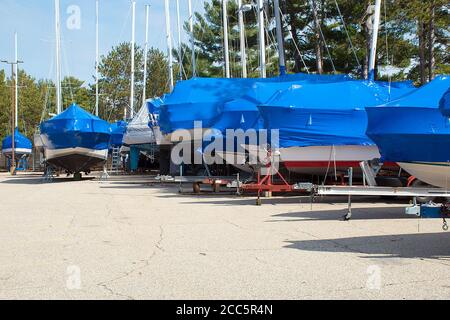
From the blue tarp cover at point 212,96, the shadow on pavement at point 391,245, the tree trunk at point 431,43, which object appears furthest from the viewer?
the tree trunk at point 431,43

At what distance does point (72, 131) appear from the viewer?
28344 mm

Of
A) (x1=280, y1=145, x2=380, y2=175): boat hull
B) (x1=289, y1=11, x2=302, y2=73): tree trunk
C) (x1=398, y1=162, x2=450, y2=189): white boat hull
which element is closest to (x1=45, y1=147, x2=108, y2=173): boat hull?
(x1=289, y1=11, x2=302, y2=73): tree trunk

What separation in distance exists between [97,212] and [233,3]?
30896 millimetres

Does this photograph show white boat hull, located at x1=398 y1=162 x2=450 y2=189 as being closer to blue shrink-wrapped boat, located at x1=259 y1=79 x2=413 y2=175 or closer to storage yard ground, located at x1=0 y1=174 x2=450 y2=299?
storage yard ground, located at x1=0 y1=174 x2=450 y2=299

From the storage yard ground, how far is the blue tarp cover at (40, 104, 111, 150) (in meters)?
14.7

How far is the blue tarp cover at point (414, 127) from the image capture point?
10586mm

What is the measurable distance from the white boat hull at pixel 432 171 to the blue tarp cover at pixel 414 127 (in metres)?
0.10

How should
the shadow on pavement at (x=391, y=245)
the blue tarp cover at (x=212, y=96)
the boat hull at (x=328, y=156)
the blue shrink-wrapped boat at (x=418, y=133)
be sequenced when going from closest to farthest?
the shadow on pavement at (x=391, y=245), the blue shrink-wrapped boat at (x=418, y=133), the boat hull at (x=328, y=156), the blue tarp cover at (x=212, y=96)

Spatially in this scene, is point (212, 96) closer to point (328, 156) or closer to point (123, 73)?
point (328, 156)

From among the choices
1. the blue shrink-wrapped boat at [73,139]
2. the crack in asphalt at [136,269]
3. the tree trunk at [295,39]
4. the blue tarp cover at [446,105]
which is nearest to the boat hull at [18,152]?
the blue shrink-wrapped boat at [73,139]

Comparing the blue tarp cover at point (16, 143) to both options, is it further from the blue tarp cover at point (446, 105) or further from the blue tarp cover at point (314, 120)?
the blue tarp cover at point (446, 105)
